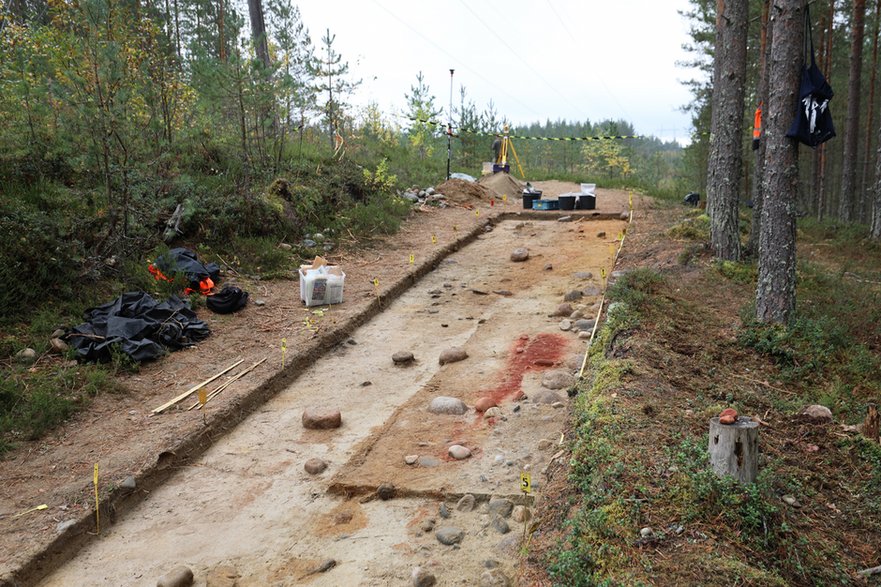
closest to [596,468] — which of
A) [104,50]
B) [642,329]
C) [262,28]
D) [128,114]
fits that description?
[642,329]

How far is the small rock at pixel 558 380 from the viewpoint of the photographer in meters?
5.55

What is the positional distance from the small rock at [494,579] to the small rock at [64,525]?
2.59 meters

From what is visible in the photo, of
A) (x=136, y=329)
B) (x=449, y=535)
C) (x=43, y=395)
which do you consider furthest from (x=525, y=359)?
(x=43, y=395)

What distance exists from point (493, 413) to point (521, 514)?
4.72 ft

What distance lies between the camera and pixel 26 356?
5707 mm

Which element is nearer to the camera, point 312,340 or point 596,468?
point 596,468

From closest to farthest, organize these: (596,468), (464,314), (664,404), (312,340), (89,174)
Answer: (596,468), (664,404), (312,340), (464,314), (89,174)

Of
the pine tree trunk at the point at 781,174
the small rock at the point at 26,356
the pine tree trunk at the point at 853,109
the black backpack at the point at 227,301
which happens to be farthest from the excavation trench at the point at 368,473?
the pine tree trunk at the point at 853,109

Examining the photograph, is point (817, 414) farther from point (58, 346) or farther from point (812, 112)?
point (58, 346)

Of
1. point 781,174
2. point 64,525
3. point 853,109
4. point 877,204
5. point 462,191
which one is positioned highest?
point 853,109

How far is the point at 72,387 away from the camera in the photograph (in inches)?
215

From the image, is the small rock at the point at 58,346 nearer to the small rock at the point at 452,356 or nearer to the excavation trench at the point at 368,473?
the excavation trench at the point at 368,473

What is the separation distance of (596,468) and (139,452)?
11.0 ft

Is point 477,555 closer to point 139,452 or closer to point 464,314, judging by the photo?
point 139,452
